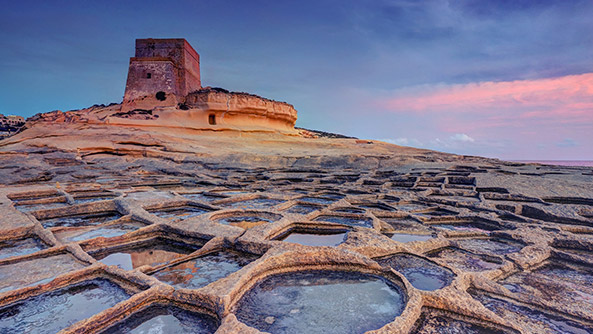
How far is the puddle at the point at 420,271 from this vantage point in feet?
5.42

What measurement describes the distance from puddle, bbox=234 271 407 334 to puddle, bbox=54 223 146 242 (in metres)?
1.52

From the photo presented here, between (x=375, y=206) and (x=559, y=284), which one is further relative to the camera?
(x=375, y=206)

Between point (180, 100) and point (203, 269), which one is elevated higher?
point (180, 100)

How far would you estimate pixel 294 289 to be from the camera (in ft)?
5.17

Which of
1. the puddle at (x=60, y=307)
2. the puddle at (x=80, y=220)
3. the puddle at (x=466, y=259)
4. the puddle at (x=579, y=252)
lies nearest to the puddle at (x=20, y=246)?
the puddle at (x=80, y=220)

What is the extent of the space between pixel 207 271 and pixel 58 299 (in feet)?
2.35

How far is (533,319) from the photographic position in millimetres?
1330

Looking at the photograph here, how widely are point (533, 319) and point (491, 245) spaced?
117cm

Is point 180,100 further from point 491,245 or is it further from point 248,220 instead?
point 491,245

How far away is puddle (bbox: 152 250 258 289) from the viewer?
5.57 feet

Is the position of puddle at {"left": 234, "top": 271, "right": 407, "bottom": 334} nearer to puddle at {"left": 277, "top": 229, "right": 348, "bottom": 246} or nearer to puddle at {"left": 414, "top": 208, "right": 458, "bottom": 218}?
puddle at {"left": 277, "top": 229, "right": 348, "bottom": 246}

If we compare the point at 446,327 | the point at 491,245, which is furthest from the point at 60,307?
the point at 491,245

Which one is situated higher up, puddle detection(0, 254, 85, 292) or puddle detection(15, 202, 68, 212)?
puddle detection(15, 202, 68, 212)

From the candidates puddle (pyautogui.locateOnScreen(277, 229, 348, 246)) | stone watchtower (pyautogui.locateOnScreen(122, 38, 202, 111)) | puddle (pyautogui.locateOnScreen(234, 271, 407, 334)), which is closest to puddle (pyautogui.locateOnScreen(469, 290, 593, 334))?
puddle (pyautogui.locateOnScreen(234, 271, 407, 334))
